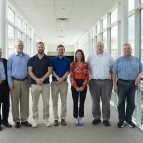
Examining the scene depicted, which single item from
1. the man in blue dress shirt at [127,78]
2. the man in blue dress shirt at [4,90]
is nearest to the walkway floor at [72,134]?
the man in blue dress shirt at [4,90]

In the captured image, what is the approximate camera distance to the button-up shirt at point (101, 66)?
12.4ft

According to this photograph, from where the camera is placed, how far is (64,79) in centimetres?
379

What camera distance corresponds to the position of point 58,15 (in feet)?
24.0

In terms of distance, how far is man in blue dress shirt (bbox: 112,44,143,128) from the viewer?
357 centimetres

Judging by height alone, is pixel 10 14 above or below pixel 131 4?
above

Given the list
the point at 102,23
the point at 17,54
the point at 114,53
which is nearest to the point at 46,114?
the point at 17,54

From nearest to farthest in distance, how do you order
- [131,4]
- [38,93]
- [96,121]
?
[38,93], [96,121], [131,4]

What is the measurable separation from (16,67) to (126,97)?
85.5 inches

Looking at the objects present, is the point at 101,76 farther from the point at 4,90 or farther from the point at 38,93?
the point at 4,90

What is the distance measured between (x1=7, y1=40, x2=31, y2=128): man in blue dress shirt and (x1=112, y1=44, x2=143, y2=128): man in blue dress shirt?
5.53ft

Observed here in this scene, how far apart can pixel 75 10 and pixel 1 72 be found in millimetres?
3989

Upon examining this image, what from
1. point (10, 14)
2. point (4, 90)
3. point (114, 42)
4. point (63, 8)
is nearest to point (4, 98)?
point (4, 90)

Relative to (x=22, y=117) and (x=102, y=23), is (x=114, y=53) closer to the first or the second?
(x=102, y=23)

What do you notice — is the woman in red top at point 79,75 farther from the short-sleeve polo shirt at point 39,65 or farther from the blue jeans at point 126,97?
the blue jeans at point 126,97
